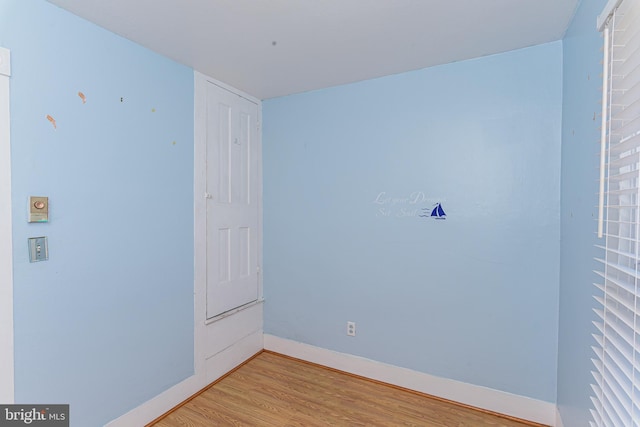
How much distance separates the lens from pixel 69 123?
1633mm

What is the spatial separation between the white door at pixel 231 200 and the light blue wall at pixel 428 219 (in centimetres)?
18

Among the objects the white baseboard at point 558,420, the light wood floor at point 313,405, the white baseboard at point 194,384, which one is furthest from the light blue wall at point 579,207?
the white baseboard at point 194,384

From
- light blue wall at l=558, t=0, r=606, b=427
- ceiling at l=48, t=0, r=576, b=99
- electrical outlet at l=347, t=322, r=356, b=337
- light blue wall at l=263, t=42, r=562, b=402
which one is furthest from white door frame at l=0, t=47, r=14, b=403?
light blue wall at l=558, t=0, r=606, b=427

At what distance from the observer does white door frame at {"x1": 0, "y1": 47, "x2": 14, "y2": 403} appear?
1.38 meters

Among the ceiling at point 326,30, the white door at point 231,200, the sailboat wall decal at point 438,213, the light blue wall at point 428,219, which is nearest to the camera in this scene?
the ceiling at point 326,30

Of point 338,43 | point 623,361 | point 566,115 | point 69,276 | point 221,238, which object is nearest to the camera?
point 623,361

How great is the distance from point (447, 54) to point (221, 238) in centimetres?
218

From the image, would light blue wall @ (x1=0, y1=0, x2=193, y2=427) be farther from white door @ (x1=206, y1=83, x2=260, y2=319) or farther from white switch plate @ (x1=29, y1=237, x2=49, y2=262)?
white door @ (x1=206, y1=83, x2=260, y2=319)

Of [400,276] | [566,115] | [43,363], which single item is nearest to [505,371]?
[400,276]

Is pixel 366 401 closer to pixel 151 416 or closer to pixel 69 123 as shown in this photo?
pixel 151 416

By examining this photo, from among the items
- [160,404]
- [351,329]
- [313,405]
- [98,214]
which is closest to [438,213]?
[351,329]

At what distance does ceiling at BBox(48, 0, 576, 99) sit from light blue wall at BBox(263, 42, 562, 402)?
24cm

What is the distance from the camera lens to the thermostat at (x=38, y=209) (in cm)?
148

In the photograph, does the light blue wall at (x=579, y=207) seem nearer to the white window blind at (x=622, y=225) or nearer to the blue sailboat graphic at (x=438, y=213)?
the white window blind at (x=622, y=225)
